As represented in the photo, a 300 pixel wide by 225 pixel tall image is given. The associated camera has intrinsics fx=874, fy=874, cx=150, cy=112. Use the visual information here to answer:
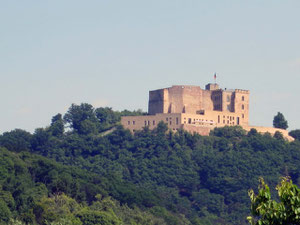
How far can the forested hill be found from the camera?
77.4 meters

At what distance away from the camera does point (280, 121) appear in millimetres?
97250

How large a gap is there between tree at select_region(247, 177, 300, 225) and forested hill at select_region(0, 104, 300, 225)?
54.5m

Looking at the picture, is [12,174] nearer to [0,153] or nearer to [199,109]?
[0,153]

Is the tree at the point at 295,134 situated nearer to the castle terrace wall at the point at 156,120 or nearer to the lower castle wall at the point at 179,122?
the lower castle wall at the point at 179,122

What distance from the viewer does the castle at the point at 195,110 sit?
88.1 meters

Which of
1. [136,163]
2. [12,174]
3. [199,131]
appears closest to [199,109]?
[199,131]

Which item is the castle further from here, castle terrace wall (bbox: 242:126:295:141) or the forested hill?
the forested hill

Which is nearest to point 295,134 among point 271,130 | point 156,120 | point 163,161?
point 271,130

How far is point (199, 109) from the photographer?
89.9m

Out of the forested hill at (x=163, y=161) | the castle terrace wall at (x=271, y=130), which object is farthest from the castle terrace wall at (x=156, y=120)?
the castle terrace wall at (x=271, y=130)

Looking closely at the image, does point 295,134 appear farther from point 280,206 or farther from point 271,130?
point 280,206

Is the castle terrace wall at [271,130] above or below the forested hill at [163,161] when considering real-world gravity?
above

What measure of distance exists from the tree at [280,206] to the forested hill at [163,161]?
5450cm

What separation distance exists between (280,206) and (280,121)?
80.2 meters
